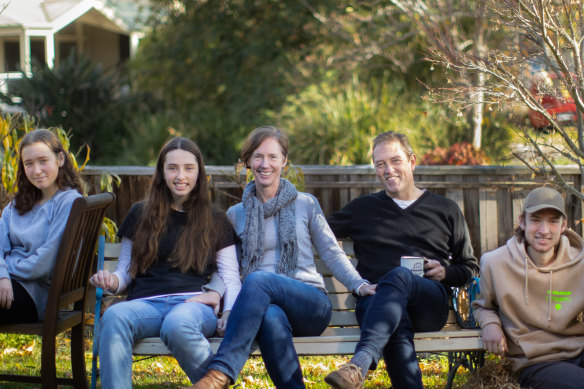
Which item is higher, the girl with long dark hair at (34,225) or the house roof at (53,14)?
the house roof at (53,14)

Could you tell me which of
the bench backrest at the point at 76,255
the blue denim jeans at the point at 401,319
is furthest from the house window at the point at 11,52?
the blue denim jeans at the point at 401,319

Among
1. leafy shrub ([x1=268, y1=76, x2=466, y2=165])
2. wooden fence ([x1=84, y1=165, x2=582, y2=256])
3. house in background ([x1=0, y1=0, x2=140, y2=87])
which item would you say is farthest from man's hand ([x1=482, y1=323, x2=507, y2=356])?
house in background ([x1=0, y1=0, x2=140, y2=87])

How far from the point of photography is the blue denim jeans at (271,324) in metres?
3.53

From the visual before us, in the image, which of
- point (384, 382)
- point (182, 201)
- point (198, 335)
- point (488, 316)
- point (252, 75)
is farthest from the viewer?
point (252, 75)

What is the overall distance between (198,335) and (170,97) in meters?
12.6

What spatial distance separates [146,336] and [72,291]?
64cm

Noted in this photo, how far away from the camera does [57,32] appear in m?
22.4

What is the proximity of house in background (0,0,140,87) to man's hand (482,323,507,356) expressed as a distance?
39.4ft

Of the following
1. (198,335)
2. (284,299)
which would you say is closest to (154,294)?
(198,335)

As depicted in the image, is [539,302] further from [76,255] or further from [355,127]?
[355,127]

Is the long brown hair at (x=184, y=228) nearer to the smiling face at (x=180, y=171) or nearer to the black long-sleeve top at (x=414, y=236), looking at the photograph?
the smiling face at (x=180, y=171)

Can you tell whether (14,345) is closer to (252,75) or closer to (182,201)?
(182,201)

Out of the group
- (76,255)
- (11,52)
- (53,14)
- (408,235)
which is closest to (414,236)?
(408,235)

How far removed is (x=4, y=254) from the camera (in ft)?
13.9
